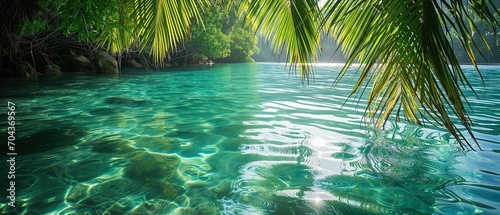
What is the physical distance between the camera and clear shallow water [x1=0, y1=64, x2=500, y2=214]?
1.70 metres

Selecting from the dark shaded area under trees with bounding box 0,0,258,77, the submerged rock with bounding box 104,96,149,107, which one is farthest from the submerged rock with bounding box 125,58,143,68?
the submerged rock with bounding box 104,96,149,107

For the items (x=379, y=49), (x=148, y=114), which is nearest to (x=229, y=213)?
(x=379, y=49)

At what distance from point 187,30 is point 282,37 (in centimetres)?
112

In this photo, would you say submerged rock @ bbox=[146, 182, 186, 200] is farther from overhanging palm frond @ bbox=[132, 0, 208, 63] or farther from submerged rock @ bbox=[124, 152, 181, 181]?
overhanging palm frond @ bbox=[132, 0, 208, 63]

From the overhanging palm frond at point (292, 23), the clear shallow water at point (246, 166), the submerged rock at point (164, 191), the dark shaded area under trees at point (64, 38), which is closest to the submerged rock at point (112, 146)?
the clear shallow water at point (246, 166)

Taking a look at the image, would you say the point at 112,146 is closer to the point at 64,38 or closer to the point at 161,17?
the point at 161,17

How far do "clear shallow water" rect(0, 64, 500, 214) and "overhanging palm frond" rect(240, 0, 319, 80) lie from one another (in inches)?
34.5

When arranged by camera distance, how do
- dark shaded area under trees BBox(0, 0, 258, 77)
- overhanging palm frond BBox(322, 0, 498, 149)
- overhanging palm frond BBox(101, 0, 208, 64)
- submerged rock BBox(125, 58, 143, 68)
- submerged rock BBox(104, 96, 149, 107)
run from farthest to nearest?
submerged rock BBox(125, 58, 143, 68), submerged rock BBox(104, 96, 149, 107), dark shaded area under trees BBox(0, 0, 258, 77), overhanging palm frond BBox(101, 0, 208, 64), overhanging palm frond BBox(322, 0, 498, 149)

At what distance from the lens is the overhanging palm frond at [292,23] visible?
268 centimetres

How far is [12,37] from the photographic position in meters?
8.63

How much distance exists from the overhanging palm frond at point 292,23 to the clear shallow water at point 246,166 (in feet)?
2.87

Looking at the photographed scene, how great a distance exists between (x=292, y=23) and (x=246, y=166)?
4.74 ft

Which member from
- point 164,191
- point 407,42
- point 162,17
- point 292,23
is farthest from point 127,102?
point 407,42

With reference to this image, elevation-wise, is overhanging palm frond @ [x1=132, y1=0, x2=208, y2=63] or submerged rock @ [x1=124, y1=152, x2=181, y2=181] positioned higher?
overhanging palm frond @ [x1=132, y1=0, x2=208, y2=63]
